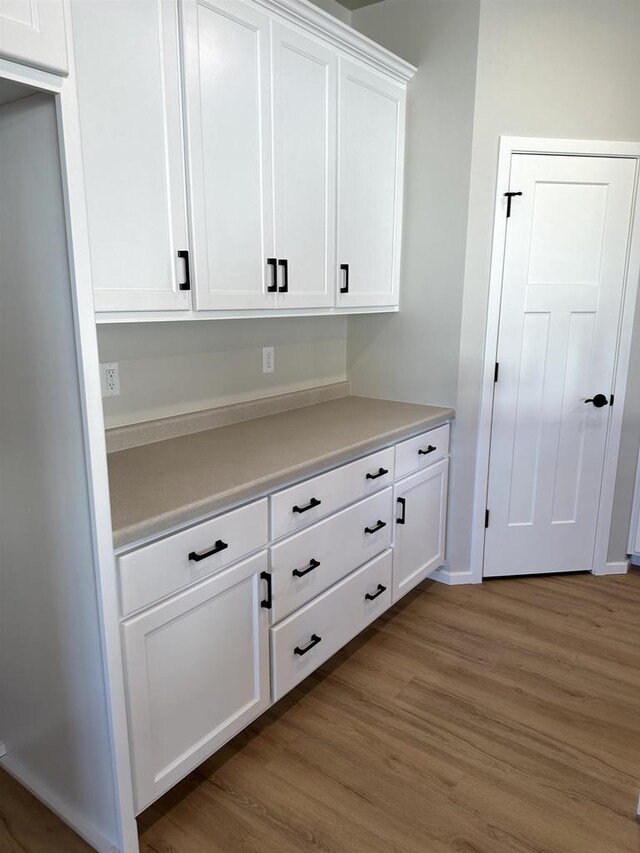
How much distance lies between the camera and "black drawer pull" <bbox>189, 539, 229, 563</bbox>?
5.27ft

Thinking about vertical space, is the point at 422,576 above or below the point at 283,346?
below

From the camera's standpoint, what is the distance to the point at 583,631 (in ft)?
8.89

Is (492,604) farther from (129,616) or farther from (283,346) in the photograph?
(129,616)

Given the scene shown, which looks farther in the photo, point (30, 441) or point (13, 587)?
point (13, 587)

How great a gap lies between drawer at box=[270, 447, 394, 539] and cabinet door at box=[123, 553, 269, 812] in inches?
6.2

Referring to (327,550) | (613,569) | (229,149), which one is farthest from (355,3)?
(613,569)

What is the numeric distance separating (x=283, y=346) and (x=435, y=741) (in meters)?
1.72

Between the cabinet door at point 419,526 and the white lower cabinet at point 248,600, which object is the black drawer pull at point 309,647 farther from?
the cabinet door at point 419,526

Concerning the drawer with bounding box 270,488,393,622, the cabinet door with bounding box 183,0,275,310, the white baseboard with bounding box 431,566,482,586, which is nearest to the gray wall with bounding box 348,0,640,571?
the white baseboard with bounding box 431,566,482,586

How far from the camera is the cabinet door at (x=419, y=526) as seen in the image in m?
2.65

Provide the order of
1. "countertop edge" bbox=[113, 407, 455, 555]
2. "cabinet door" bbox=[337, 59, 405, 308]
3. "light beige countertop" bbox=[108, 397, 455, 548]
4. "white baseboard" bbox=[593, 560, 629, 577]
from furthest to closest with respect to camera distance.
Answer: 1. "white baseboard" bbox=[593, 560, 629, 577]
2. "cabinet door" bbox=[337, 59, 405, 308]
3. "light beige countertop" bbox=[108, 397, 455, 548]
4. "countertop edge" bbox=[113, 407, 455, 555]

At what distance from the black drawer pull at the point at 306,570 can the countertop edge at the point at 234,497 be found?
30 centimetres

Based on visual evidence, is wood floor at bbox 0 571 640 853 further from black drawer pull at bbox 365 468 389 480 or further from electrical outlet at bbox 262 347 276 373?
electrical outlet at bbox 262 347 276 373

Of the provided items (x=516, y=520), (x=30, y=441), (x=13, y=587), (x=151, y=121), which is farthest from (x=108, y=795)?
(x=516, y=520)
